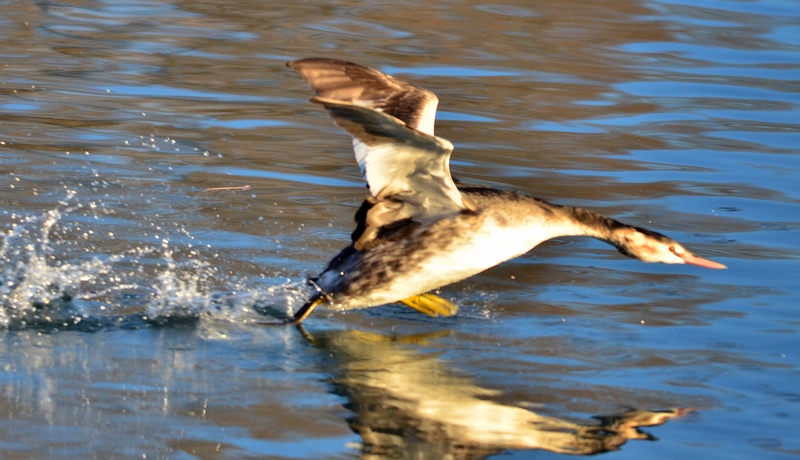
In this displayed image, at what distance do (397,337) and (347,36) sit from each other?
7349 millimetres

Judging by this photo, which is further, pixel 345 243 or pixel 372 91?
pixel 345 243

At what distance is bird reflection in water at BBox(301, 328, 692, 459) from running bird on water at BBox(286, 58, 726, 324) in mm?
445

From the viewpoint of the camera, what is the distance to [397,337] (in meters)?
4.97

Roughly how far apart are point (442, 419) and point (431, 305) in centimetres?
128

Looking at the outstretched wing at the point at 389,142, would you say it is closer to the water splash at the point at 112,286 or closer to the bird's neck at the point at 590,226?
the bird's neck at the point at 590,226

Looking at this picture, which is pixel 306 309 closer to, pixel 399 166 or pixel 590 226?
pixel 399 166

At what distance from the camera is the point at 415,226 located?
502 centimetres

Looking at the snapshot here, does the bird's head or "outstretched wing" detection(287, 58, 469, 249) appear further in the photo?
the bird's head

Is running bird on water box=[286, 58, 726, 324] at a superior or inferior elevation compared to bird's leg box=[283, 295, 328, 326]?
superior

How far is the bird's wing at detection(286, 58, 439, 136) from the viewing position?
502 cm

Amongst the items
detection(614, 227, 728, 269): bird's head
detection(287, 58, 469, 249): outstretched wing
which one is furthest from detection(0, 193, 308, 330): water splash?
detection(614, 227, 728, 269): bird's head

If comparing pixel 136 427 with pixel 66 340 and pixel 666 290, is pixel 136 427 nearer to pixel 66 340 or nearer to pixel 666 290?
pixel 66 340

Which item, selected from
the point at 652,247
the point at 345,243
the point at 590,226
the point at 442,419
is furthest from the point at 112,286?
the point at 652,247

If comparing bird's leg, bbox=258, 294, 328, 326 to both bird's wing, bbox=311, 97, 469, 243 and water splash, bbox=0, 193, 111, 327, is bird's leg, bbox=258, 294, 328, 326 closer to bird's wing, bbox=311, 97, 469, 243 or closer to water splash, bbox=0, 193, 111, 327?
bird's wing, bbox=311, 97, 469, 243
